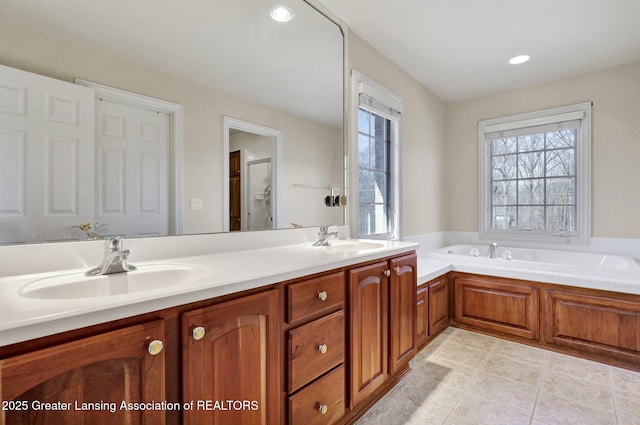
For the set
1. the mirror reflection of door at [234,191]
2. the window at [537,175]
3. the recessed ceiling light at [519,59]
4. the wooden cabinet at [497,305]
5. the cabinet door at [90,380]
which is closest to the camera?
the cabinet door at [90,380]

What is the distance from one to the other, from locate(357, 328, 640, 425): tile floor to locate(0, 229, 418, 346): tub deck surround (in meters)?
0.86

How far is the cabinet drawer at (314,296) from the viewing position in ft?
3.84

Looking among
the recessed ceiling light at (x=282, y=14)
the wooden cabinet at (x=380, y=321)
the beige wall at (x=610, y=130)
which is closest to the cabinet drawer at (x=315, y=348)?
the wooden cabinet at (x=380, y=321)

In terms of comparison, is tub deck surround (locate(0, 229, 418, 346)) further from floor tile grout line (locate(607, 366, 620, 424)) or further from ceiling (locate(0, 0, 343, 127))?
floor tile grout line (locate(607, 366, 620, 424))

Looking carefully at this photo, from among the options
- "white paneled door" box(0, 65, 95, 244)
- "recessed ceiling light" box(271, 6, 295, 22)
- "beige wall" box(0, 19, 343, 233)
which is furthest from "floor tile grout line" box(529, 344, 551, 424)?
"recessed ceiling light" box(271, 6, 295, 22)

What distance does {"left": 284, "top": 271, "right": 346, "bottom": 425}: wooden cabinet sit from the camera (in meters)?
1.17

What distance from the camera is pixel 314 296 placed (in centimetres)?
126

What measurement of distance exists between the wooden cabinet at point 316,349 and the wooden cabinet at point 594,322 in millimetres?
1936

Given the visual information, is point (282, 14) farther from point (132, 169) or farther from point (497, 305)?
point (497, 305)

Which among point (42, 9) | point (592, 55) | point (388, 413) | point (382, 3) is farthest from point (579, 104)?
point (42, 9)

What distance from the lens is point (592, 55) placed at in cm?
276

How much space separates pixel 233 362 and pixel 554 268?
257 centimetres

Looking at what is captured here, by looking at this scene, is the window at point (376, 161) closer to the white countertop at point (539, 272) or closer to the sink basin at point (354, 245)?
the sink basin at point (354, 245)

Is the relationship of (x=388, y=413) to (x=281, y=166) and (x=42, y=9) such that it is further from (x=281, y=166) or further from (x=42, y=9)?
(x=42, y=9)
